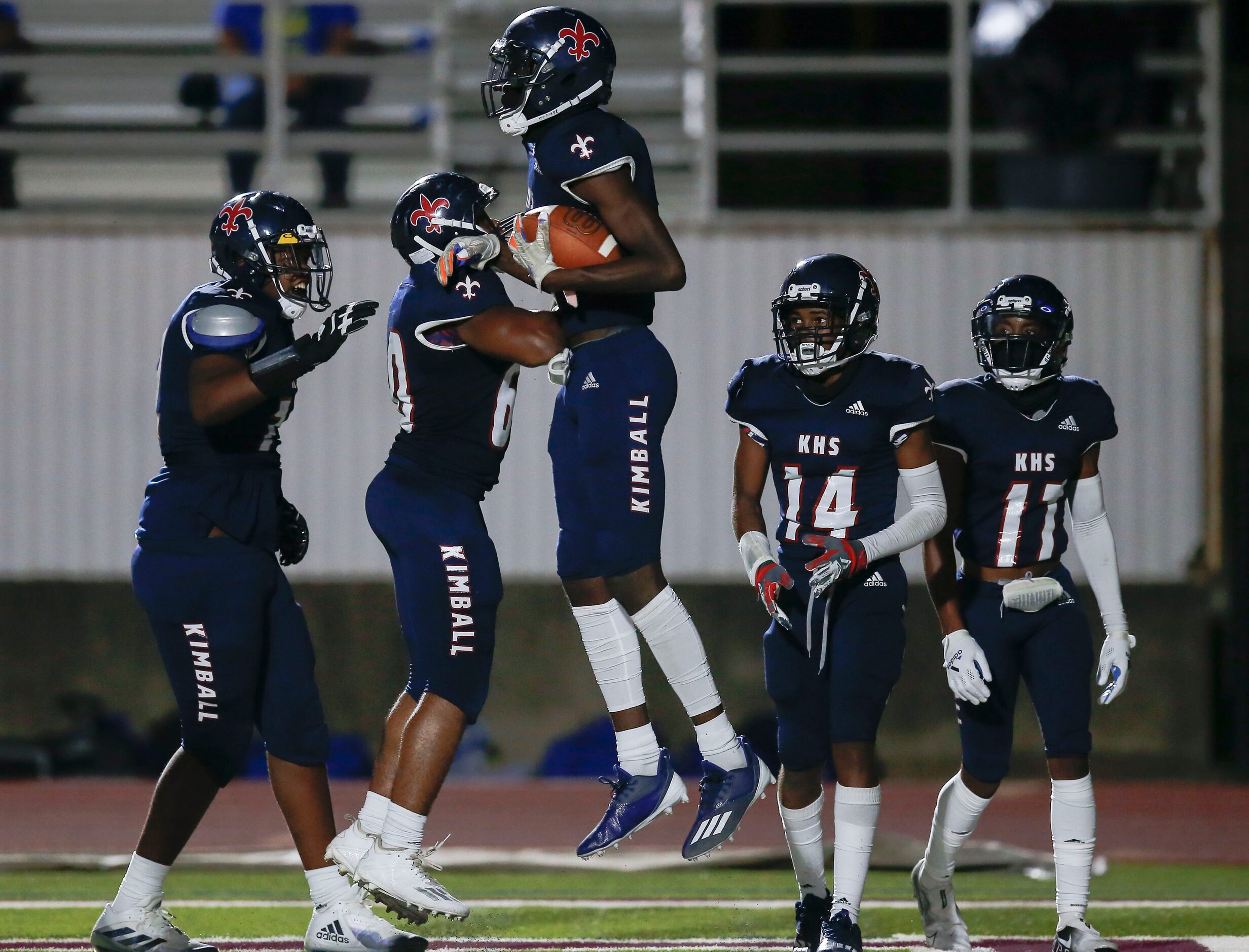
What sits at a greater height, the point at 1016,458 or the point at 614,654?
the point at 1016,458

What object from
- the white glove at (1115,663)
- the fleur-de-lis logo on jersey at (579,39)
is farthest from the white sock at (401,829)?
the fleur-de-lis logo on jersey at (579,39)

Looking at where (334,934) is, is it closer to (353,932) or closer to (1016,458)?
(353,932)

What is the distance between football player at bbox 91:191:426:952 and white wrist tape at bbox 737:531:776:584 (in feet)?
4.45

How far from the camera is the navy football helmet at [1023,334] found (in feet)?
17.4

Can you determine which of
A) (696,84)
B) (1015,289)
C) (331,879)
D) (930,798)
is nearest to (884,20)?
(696,84)

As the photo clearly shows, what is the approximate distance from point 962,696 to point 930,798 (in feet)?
16.5

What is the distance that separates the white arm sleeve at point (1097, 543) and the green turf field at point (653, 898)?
1316 millimetres

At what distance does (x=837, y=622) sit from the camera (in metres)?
5.13

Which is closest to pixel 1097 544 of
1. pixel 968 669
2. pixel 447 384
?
pixel 968 669

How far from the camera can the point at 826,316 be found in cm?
502

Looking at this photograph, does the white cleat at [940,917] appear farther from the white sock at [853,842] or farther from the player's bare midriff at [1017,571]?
the player's bare midriff at [1017,571]

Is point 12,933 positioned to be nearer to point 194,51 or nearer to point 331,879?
point 331,879

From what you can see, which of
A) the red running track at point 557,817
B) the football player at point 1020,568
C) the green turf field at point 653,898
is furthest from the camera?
the red running track at point 557,817

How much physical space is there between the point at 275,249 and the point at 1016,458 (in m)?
2.43
